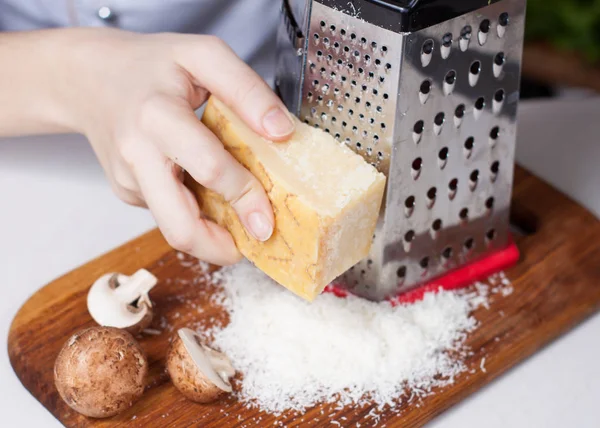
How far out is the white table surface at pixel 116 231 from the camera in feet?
3.88

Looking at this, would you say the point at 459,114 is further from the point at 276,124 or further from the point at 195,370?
the point at 195,370

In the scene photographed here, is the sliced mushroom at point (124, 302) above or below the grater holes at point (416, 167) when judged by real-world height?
below

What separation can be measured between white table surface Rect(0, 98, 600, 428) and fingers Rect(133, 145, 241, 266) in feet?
1.06

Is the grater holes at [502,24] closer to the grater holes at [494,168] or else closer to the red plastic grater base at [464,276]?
the grater holes at [494,168]

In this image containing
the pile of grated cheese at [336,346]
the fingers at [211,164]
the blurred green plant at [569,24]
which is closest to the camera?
the fingers at [211,164]

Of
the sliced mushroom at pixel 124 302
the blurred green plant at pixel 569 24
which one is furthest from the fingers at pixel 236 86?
the blurred green plant at pixel 569 24

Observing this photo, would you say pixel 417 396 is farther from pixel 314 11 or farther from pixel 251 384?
pixel 314 11

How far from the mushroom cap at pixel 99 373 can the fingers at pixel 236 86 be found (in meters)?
0.35

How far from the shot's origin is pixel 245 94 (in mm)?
1111

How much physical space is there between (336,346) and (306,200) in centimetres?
27

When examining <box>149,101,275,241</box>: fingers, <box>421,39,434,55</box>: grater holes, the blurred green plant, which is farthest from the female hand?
the blurred green plant

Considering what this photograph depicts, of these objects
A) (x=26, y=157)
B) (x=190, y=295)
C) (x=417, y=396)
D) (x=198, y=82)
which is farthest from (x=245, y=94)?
(x=26, y=157)

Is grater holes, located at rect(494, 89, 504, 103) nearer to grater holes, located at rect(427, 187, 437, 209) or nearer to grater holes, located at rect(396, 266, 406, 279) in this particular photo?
grater holes, located at rect(427, 187, 437, 209)

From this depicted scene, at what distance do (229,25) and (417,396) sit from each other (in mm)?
816
